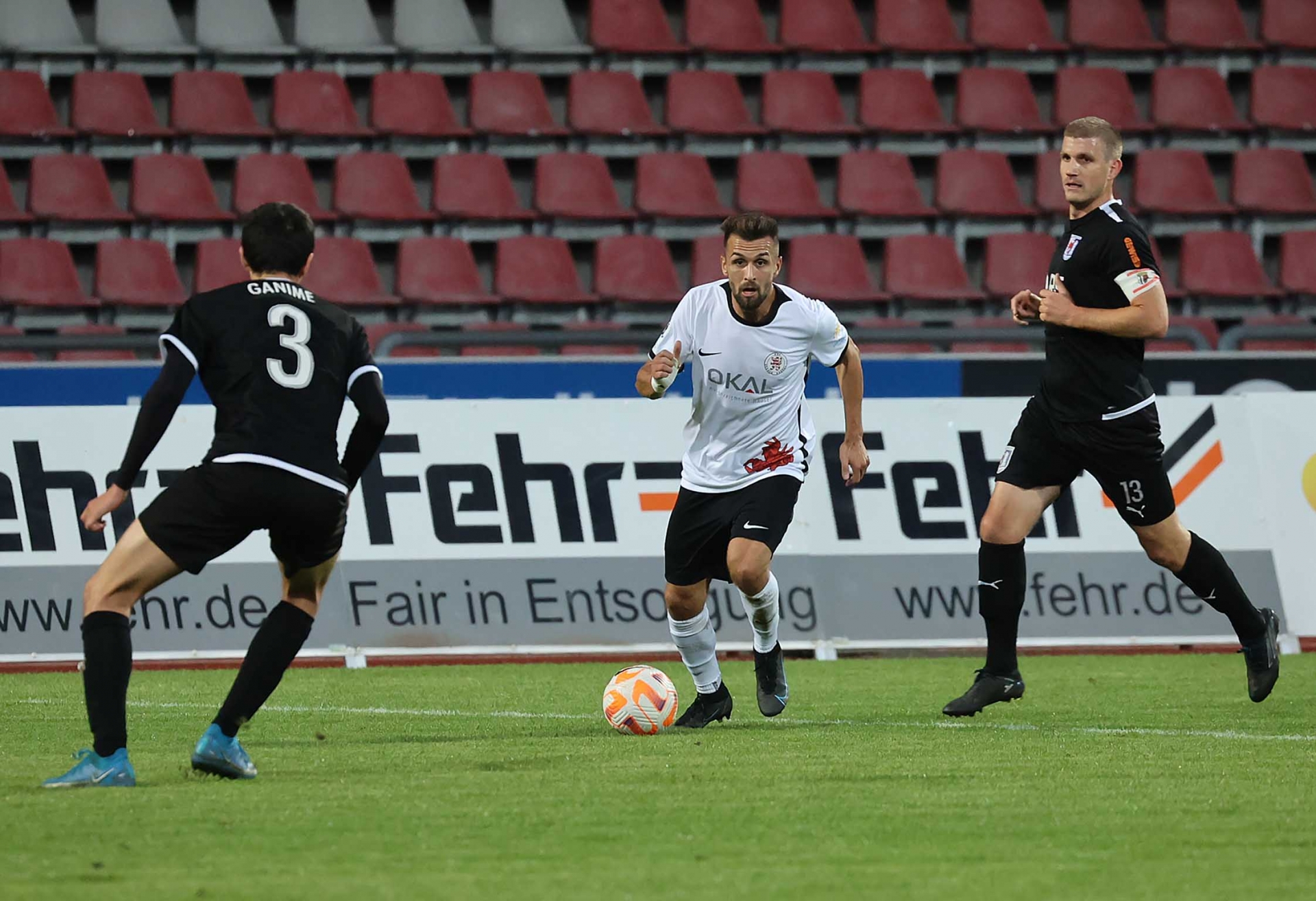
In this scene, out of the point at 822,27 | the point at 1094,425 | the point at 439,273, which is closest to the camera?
the point at 1094,425

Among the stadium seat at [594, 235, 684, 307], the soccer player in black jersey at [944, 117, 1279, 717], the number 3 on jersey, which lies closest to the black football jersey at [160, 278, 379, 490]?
the number 3 on jersey

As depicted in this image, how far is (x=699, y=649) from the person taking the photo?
22.5 feet

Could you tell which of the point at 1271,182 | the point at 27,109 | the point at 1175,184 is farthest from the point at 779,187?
the point at 27,109

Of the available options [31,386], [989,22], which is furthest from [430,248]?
[989,22]

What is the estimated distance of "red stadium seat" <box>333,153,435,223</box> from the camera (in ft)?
47.8

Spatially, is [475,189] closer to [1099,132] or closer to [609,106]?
[609,106]

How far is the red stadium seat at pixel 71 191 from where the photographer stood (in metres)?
14.3

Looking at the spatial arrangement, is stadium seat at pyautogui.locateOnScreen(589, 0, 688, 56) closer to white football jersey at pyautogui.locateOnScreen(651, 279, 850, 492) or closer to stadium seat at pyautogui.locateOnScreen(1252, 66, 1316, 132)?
stadium seat at pyautogui.locateOnScreen(1252, 66, 1316, 132)

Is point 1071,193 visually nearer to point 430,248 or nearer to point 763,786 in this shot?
point 763,786

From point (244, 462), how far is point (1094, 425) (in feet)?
11.1

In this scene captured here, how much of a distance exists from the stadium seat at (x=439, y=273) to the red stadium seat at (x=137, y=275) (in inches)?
70.3

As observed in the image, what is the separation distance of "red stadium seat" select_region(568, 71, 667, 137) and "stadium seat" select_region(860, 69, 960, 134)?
1.90 meters

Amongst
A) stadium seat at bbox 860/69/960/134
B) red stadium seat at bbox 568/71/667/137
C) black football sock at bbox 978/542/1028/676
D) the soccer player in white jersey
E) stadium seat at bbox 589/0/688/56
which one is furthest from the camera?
stadium seat at bbox 589/0/688/56

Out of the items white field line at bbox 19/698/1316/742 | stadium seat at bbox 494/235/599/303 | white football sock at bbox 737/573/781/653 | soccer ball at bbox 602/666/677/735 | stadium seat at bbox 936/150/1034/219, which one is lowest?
white field line at bbox 19/698/1316/742
